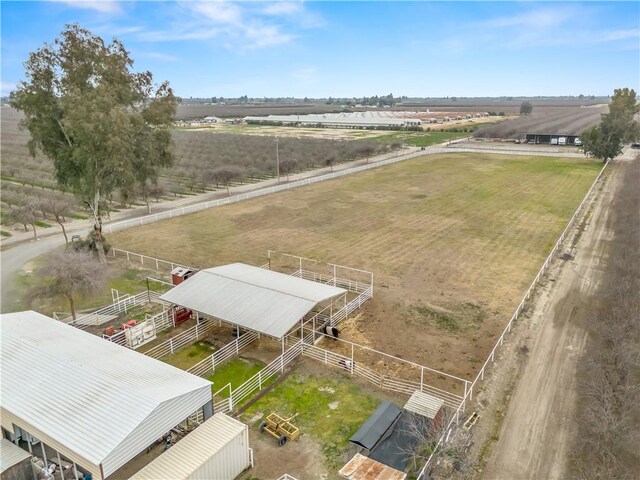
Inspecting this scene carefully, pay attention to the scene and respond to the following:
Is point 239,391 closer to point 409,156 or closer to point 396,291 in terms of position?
point 396,291

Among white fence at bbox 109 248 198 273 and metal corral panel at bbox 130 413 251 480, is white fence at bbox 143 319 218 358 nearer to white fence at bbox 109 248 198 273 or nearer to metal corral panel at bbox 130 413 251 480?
metal corral panel at bbox 130 413 251 480

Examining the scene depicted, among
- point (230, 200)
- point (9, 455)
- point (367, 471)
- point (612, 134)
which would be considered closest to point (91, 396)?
point (9, 455)

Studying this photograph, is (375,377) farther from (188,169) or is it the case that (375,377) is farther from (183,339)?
(188,169)

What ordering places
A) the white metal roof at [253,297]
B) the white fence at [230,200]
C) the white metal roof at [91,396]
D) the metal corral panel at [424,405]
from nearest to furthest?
1. the white metal roof at [91,396]
2. the metal corral panel at [424,405]
3. the white metal roof at [253,297]
4. the white fence at [230,200]

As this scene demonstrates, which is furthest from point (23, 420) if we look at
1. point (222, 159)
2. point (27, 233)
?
point (222, 159)

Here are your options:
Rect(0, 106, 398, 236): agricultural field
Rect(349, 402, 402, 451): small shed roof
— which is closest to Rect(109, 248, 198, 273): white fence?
Rect(0, 106, 398, 236): agricultural field

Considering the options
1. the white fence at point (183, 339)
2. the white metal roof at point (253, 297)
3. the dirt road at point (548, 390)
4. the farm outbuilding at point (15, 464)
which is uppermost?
the white metal roof at point (253, 297)

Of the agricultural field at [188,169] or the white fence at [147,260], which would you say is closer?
the white fence at [147,260]

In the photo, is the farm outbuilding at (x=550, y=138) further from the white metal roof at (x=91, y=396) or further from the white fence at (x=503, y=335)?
the white metal roof at (x=91, y=396)

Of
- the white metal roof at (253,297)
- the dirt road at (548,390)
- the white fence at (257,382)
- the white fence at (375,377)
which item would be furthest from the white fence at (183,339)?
the dirt road at (548,390)
